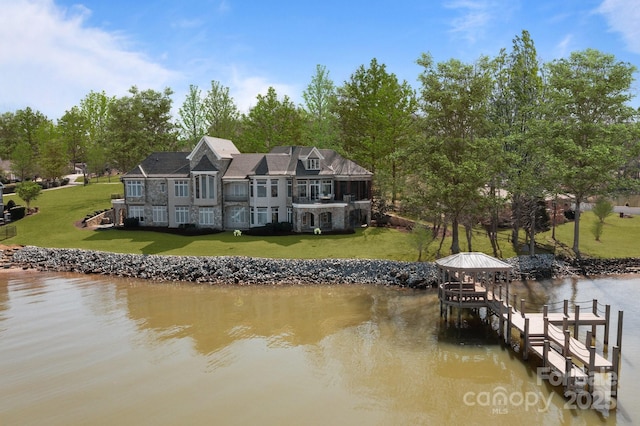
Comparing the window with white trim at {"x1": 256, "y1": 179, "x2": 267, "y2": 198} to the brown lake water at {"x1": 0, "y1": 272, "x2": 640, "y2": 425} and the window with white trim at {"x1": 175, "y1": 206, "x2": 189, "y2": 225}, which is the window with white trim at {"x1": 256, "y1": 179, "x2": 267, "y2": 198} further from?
the brown lake water at {"x1": 0, "y1": 272, "x2": 640, "y2": 425}

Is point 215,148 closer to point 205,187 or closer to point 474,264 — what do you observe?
point 205,187

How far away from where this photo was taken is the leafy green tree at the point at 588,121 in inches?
1368

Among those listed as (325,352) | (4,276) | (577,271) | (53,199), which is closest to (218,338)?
(325,352)

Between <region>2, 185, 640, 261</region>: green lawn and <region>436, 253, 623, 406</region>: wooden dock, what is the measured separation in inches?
371

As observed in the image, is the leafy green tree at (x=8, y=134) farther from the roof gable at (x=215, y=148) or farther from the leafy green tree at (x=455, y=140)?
the leafy green tree at (x=455, y=140)

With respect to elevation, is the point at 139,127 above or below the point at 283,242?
above

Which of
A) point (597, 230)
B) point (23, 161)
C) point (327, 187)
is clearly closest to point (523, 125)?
point (597, 230)

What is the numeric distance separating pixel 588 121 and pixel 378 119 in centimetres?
2018

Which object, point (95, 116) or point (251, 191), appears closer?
point (251, 191)

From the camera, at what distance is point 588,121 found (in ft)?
120

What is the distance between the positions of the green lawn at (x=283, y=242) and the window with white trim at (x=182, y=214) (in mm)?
3160

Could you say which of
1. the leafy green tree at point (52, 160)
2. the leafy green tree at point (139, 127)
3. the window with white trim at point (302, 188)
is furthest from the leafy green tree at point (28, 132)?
the window with white trim at point (302, 188)

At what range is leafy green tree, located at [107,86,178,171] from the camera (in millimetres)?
69000

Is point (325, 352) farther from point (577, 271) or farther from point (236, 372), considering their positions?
point (577, 271)
